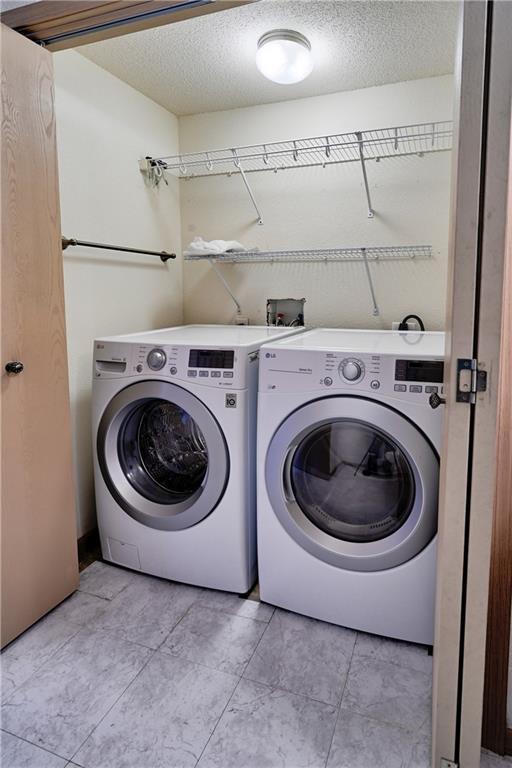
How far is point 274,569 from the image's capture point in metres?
→ 1.77

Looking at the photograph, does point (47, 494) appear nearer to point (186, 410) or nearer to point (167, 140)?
point (186, 410)

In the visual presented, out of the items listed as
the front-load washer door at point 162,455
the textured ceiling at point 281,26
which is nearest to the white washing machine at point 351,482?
the front-load washer door at point 162,455

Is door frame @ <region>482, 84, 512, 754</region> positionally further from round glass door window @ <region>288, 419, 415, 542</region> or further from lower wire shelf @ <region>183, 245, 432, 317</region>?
lower wire shelf @ <region>183, 245, 432, 317</region>

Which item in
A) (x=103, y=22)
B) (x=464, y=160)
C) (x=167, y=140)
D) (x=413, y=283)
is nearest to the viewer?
(x=464, y=160)

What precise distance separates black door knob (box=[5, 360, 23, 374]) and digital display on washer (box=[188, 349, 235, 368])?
579 millimetres

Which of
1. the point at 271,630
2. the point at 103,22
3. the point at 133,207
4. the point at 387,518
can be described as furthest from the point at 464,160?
the point at 133,207

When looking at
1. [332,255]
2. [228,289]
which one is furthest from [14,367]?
[332,255]

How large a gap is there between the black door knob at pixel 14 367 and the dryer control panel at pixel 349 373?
0.81 m

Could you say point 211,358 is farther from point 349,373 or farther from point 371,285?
point 371,285

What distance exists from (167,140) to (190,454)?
5.92 feet

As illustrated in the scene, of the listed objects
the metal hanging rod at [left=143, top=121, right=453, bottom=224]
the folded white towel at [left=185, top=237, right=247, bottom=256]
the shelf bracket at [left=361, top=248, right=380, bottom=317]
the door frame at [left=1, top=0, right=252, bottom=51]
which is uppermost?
the door frame at [left=1, top=0, right=252, bottom=51]

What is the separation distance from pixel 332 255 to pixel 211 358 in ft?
3.62

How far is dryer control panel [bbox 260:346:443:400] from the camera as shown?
1491 mm

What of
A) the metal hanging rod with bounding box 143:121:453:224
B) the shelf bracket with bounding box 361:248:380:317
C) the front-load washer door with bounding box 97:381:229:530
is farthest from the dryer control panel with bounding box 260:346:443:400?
the metal hanging rod with bounding box 143:121:453:224
